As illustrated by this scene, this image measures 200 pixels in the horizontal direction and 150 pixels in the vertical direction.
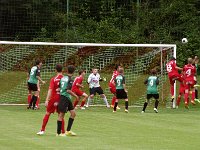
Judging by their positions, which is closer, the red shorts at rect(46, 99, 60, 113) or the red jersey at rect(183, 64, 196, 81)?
the red shorts at rect(46, 99, 60, 113)

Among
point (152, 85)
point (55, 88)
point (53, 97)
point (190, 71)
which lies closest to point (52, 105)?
point (53, 97)

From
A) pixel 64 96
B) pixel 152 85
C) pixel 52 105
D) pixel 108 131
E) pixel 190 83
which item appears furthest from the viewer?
pixel 190 83

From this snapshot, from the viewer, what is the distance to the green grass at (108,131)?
619 inches

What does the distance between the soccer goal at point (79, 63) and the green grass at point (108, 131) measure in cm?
721

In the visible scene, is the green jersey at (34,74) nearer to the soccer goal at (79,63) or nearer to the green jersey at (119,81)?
the green jersey at (119,81)

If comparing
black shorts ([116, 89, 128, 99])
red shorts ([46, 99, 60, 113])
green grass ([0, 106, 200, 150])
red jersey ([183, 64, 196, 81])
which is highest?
red jersey ([183, 64, 196, 81])

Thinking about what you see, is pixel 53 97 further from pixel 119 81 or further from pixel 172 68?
pixel 172 68

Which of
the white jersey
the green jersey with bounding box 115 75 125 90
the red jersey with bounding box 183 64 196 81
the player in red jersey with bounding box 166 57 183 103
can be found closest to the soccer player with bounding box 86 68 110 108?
the white jersey

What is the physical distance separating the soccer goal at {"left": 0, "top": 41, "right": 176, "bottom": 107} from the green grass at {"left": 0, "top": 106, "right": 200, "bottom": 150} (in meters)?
7.21

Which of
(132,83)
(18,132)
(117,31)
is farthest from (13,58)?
(18,132)

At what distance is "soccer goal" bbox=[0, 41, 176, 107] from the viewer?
34.2 metres

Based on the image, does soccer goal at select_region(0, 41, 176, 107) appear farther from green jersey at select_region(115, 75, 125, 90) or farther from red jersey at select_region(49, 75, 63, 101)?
red jersey at select_region(49, 75, 63, 101)

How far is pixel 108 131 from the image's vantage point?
19219 millimetres

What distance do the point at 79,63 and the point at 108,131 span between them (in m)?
16.6
